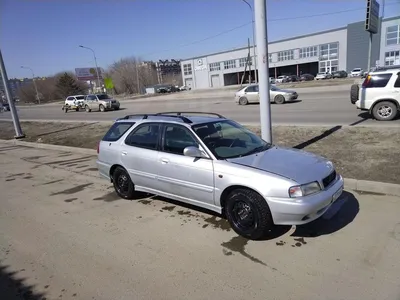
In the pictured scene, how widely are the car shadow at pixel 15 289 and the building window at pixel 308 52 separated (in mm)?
80343

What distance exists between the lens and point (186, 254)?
138 inches

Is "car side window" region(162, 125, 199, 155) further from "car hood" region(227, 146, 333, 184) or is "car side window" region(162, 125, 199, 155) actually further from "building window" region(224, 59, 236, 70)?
"building window" region(224, 59, 236, 70)

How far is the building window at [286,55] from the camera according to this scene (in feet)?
255

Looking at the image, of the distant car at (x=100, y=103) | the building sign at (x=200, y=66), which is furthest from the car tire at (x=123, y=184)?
the building sign at (x=200, y=66)

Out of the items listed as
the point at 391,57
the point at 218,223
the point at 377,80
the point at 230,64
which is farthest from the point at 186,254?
the point at 230,64

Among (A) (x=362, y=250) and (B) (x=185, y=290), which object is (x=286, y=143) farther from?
(B) (x=185, y=290)

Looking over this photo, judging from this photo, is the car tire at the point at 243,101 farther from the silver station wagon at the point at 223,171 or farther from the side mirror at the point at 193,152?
the side mirror at the point at 193,152

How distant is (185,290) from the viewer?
2873 millimetres

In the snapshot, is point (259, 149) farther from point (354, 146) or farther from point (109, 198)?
point (354, 146)

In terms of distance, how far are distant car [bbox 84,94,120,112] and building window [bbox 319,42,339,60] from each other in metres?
59.5

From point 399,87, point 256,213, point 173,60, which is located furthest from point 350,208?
point 173,60

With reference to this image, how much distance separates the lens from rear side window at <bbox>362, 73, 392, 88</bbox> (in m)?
10.4

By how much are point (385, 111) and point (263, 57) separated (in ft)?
22.5

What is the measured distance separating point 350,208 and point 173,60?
168185 millimetres
